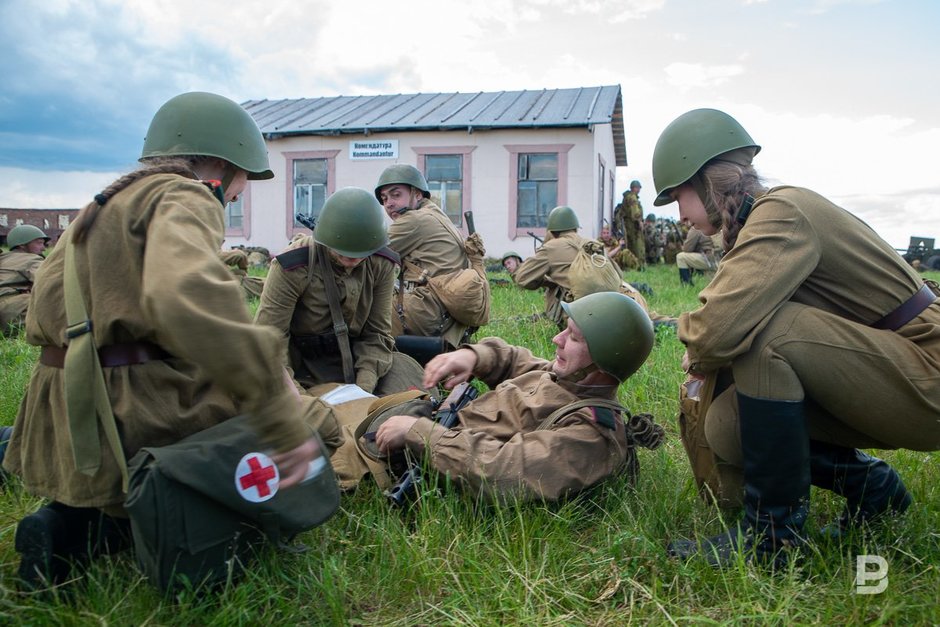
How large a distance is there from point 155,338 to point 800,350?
6.86ft

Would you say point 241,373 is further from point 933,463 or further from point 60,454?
point 933,463

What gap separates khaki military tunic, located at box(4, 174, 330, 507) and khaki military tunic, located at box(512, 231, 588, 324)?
5.87 metres

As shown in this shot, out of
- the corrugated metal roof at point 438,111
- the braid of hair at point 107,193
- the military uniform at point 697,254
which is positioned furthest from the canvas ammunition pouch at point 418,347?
the corrugated metal roof at point 438,111

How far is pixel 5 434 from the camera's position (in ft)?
11.1

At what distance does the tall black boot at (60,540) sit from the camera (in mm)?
2283

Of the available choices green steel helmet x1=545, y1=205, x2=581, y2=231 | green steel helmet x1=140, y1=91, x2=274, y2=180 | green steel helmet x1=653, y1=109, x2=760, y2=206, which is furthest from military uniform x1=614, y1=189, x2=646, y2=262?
green steel helmet x1=140, y1=91, x2=274, y2=180

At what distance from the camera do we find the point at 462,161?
18.7m

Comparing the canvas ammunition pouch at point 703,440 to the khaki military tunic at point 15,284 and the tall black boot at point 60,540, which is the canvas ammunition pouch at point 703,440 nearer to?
the tall black boot at point 60,540

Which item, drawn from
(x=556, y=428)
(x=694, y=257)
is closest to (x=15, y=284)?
(x=556, y=428)

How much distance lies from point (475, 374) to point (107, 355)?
82.5 inches

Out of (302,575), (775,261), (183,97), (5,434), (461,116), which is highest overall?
(461,116)

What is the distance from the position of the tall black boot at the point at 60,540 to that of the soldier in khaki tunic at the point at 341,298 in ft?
7.12

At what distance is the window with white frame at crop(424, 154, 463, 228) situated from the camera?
18.8 m

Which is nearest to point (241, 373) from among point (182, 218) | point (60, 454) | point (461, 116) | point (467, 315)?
point (182, 218)
